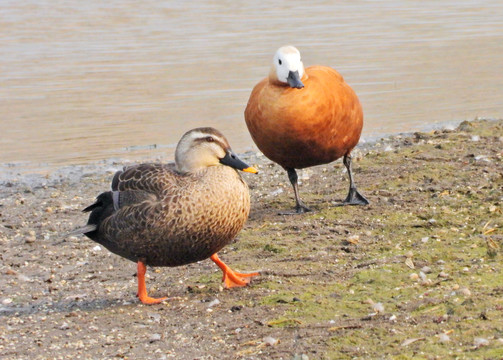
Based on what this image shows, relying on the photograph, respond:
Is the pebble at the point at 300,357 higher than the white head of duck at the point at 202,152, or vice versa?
the white head of duck at the point at 202,152

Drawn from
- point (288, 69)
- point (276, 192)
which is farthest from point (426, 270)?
point (276, 192)

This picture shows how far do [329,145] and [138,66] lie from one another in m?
7.41

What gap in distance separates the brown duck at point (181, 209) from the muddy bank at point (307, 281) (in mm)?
280

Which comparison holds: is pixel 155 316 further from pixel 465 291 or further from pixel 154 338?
pixel 465 291

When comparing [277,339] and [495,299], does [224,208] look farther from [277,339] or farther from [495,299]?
[495,299]

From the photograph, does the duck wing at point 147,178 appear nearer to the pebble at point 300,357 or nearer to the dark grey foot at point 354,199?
the pebble at point 300,357

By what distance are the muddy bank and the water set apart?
2361mm

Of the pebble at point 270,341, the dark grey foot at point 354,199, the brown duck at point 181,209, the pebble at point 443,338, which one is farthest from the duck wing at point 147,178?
the dark grey foot at point 354,199

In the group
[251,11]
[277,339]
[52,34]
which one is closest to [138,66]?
[52,34]

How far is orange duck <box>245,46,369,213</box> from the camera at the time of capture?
6.83m

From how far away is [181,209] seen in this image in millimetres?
5078

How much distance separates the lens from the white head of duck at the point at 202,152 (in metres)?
5.31

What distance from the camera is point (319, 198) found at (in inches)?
296

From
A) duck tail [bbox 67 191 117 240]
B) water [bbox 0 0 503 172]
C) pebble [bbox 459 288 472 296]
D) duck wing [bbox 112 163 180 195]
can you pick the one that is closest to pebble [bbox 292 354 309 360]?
pebble [bbox 459 288 472 296]
